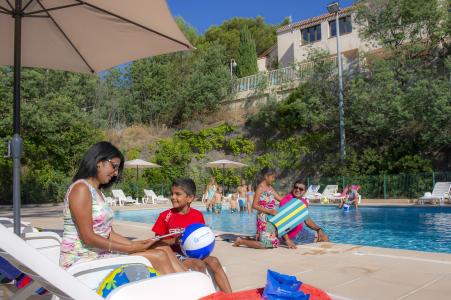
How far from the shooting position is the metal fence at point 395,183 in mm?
17500

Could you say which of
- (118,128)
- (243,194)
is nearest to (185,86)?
(118,128)

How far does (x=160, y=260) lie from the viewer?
2.67 meters

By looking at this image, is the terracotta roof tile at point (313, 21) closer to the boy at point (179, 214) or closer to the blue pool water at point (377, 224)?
the blue pool water at point (377, 224)

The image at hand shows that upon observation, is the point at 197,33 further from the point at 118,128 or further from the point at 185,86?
the point at 118,128

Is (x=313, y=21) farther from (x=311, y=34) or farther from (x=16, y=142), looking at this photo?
(x=16, y=142)

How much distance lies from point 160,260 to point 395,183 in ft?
57.3

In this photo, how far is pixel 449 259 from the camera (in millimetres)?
4801

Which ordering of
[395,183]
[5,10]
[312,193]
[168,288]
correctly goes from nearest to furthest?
[168,288] → [5,10] → [395,183] → [312,193]

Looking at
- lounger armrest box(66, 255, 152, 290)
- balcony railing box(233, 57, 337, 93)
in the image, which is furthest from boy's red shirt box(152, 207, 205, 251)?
balcony railing box(233, 57, 337, 93)

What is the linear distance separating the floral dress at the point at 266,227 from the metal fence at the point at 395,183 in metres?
13.4

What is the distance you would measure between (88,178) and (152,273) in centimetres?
78

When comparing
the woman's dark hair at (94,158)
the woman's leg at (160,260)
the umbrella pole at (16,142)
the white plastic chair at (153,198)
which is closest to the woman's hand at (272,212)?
the umbrella pole at (16,142)

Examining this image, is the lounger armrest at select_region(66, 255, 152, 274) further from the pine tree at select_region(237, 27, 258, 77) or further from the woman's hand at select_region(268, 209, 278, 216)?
the pine tree at select_region(237, 27, 258, 77)

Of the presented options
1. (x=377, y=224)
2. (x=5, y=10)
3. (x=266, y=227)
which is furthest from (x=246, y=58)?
(x=5, y=10)
